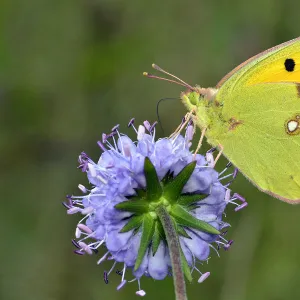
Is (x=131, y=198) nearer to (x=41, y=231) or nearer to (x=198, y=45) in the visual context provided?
(x=41, y=231)

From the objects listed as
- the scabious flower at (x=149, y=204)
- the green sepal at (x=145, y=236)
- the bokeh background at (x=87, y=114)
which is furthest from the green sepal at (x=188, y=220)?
the bokeh background at (x=87, y=114)

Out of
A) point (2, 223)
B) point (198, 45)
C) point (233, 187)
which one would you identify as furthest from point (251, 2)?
point (2, 223)

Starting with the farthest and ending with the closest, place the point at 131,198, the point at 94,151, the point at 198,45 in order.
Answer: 1. the point at 198,45
2. the point at 94,151
3. the point at 131,198

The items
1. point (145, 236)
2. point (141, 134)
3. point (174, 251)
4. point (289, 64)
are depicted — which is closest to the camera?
point (174, 251)

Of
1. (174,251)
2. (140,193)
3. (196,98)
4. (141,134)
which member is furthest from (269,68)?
(174,251)

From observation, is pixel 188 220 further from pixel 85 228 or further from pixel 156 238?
pixel 85 228
